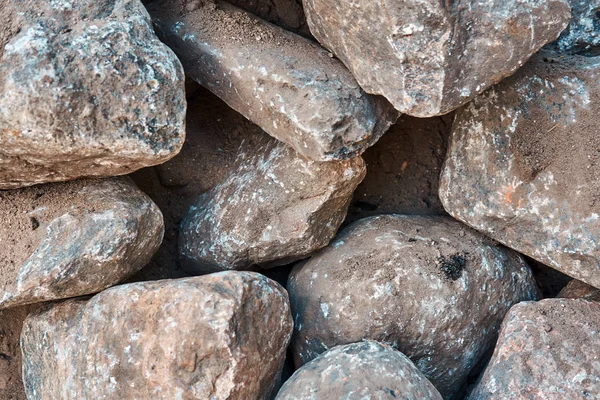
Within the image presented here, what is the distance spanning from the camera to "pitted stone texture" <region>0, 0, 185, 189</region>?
1.62 meters

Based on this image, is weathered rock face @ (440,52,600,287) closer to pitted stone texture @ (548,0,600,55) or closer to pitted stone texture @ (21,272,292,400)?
pitted stone texture @ (548,0,600,55)

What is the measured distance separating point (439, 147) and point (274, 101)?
29.0 inches

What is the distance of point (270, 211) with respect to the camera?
83.6 inches

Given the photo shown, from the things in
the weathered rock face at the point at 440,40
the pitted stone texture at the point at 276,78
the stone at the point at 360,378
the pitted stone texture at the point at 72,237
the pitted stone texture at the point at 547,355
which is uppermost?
the weathered rock face at the point at 440,40

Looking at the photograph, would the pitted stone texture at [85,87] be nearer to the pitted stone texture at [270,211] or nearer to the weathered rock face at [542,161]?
the pitted stone texture at [270,211]

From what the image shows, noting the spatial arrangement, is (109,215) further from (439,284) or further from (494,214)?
(494,214)

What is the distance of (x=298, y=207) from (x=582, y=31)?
3.39 ft

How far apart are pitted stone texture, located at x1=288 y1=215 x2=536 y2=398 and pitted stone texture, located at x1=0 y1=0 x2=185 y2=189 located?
675 mm

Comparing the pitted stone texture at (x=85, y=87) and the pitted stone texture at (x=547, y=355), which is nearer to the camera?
the pitted stone texture at (x=85, y=87)

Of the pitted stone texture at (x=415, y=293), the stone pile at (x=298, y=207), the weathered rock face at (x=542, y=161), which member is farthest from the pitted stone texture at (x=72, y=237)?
the weathered rock face at (x=542, y=161)

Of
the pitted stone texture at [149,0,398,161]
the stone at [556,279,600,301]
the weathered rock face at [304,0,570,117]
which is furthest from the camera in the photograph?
the stone at [556,279,600,301]

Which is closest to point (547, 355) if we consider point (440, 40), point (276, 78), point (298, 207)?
point (298, 207)

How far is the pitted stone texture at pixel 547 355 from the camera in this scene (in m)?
1.86

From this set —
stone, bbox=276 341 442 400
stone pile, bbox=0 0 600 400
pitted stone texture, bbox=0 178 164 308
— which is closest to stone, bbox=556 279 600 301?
stone pile, bbox=0 0 600 400
